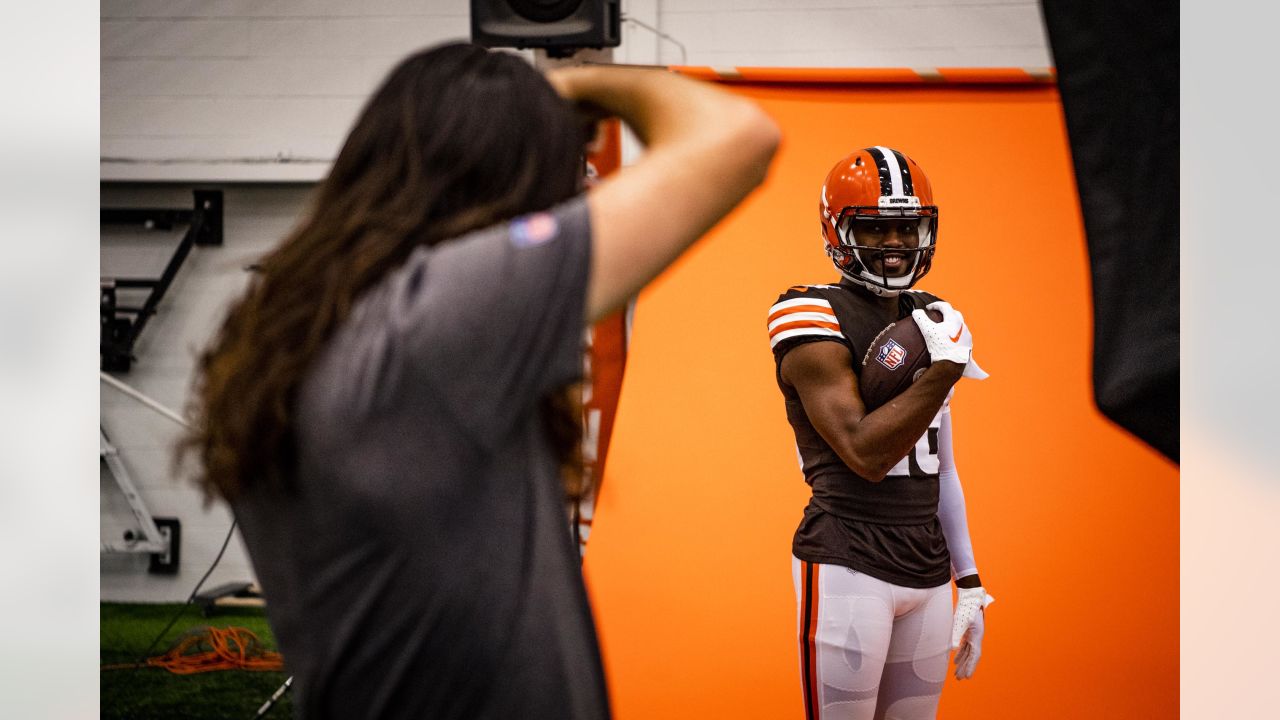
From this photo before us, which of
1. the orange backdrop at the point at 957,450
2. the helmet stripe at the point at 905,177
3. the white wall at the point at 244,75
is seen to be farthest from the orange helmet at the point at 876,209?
Answer: the white wall at the point at 244,75

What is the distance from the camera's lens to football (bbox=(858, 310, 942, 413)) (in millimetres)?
2014

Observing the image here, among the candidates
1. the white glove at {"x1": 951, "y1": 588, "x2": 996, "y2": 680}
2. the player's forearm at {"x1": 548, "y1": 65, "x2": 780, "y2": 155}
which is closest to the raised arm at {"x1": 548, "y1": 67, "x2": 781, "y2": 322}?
the player's forearm at {"x1": 548, "y1": 65, "x2": 780, "y2": 155}

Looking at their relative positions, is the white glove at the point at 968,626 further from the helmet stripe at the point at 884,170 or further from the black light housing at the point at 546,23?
the black light housing at the point at 546,23

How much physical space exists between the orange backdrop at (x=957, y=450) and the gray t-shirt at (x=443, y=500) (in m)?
2.96

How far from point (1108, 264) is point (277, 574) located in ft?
2.67

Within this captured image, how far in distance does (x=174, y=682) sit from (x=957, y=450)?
3.10 meters

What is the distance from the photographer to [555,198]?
29.9 inches

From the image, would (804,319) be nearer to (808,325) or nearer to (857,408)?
(808,325)

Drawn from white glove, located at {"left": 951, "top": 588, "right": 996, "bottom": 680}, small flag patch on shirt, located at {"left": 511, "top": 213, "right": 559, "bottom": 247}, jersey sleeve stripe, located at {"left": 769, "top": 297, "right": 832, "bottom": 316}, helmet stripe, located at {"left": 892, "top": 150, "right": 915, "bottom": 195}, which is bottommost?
white glove, located at {"left": 951, "top": 588, "right": 996, "bottom": 680}

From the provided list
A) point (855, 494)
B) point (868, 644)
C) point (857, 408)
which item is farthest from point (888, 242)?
point (868, 644)

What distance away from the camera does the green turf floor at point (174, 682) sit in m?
3.82

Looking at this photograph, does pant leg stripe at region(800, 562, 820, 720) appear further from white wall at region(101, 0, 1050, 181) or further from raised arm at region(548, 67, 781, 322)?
white wall at region(101, 0, 1050, 181)

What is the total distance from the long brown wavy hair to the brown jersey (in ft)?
4.38
